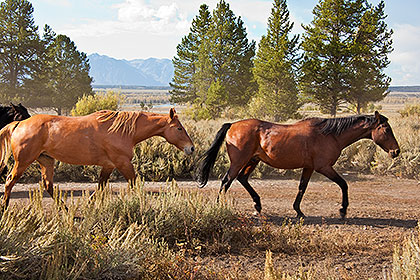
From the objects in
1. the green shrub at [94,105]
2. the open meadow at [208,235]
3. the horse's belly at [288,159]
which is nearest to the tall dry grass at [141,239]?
the open meadow at [208,235]

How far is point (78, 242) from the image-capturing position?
3682 millimetres

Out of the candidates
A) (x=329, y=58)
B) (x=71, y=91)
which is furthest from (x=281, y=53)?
(x=71, y=91)

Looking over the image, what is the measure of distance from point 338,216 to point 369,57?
97.0 feet

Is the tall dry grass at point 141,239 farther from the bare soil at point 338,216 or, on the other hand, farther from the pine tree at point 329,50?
the pine tree at point 329,50

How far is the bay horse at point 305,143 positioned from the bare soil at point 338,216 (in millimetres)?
541

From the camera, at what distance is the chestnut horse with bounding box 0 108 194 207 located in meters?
5.99

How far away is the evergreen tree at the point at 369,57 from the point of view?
1266 inches

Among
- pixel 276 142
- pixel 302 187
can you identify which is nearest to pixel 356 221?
pixel 302 187

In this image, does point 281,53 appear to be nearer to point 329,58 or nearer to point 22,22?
point 329,58

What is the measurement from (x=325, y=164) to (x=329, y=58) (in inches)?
1130

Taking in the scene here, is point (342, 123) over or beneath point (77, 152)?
over

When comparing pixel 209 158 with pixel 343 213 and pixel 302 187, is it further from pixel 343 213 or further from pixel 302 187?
pixel 343 213

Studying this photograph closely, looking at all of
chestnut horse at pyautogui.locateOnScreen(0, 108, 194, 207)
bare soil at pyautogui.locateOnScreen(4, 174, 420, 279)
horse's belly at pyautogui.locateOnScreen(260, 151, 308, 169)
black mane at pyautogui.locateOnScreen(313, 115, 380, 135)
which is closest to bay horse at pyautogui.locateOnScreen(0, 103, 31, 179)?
bare soil at pyautogui.locateOnScreen(4, 174, 420, 279)

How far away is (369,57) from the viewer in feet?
108
